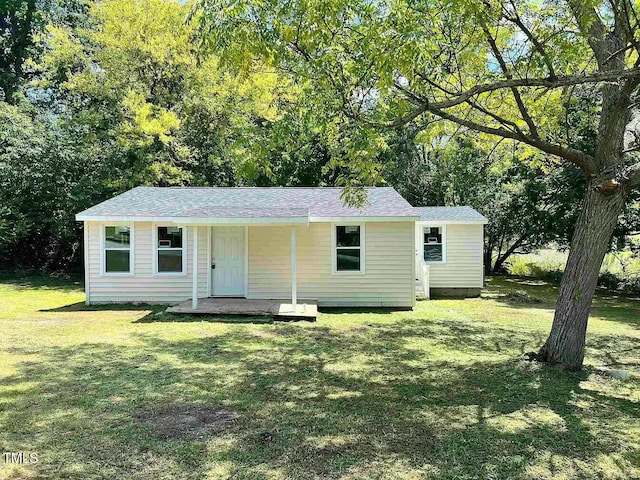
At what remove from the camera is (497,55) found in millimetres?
5938

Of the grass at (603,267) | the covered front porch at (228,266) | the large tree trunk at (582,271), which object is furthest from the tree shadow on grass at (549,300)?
the covered front porch at (228,266)

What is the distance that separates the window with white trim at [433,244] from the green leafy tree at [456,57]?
26.2 feet

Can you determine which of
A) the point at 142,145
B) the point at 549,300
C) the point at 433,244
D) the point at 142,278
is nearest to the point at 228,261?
the point at 142,278

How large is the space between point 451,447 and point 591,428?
1.49 metres

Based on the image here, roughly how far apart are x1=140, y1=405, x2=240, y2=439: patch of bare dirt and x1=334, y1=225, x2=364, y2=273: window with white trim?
7.15m

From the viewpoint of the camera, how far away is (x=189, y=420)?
450cm

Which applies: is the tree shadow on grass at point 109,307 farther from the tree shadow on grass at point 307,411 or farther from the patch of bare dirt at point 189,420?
the patch of bare dirt at point 189,420

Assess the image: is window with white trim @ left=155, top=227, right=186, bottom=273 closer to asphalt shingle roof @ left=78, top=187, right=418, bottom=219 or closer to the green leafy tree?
asphalt shingle roof @ left=78, top=187, right=418, bottom=219

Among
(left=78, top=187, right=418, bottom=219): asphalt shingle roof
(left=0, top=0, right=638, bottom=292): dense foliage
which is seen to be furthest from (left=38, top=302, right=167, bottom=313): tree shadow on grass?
(left=0, top=0, right=638, bottom=292): dense foliage

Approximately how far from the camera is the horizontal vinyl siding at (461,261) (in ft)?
46.8

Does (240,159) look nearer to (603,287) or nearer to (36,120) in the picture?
(603,287)

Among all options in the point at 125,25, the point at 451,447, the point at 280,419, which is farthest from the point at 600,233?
the point at 125,25

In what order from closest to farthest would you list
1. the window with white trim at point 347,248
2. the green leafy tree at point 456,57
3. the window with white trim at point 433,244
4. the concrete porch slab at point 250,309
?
the green leafy tree at point 456,57 → the concrete porch slab at point 250,309 → the window with white trim at point 347,248 → the window with white trim at point 433,244

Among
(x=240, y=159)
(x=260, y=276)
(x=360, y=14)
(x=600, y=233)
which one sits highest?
(x=360, y=14)
